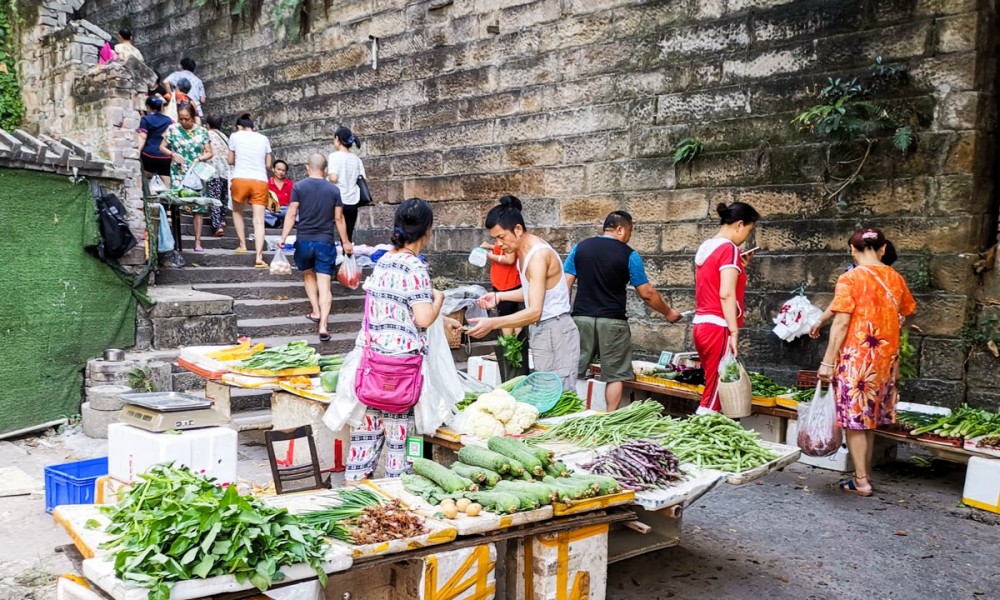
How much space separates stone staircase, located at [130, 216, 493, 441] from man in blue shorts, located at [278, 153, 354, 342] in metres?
0.56

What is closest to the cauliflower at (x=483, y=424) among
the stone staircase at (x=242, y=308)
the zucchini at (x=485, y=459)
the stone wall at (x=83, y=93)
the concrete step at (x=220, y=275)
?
the zucchini at (x=485, y=459)

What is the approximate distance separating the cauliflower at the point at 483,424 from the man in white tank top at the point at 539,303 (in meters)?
0.84

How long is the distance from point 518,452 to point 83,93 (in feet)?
25.9

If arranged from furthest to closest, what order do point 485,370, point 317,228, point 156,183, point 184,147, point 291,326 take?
1. point 156,183
2. point 184,147
3. point 291,326
4. point 317,228
5. point 485,370

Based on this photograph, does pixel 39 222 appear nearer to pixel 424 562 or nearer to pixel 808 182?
pixel 424 562

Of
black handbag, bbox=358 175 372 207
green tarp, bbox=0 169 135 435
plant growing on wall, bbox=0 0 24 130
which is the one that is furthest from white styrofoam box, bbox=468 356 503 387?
plant growing on wall, bbox=0 0 24 130

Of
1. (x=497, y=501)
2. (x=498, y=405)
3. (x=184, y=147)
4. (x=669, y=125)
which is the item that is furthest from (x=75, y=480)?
(x=669, y=125)

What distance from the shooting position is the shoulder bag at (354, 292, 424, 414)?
180 inches

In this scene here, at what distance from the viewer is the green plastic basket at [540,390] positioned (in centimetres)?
529

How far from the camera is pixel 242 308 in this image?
921 cm

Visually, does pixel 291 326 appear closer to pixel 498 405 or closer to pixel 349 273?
pixel 349 273

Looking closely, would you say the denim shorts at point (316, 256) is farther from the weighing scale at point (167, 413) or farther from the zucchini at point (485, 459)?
the zucchini at point (485, 459)

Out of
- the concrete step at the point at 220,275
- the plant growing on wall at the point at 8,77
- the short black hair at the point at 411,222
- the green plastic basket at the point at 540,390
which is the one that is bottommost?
the green plastic basket at the point at 540,390

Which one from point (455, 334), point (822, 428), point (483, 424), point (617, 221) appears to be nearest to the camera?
point (483, 424)
